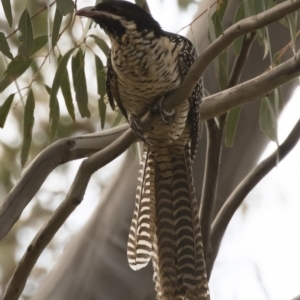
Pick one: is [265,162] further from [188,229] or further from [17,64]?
[17,64]

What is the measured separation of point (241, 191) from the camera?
212 centimetres

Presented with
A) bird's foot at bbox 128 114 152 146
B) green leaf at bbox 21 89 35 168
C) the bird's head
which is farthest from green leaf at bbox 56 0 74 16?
green leaf at bbox 21 89 35 168

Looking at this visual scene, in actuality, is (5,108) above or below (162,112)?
above

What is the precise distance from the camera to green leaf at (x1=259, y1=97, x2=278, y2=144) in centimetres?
193

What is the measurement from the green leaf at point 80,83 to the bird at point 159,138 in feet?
0.24

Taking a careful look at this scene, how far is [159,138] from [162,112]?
0.34 m

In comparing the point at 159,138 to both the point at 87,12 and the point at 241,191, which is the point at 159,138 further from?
the point at 87,12

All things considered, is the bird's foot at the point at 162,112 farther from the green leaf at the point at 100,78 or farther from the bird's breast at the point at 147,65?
the green leaf at the point at 100,78

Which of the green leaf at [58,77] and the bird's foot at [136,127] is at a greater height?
the green leaf at [58,77]

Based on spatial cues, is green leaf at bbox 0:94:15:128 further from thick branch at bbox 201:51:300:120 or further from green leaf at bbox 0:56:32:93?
thick branch at bbox 201:51:300:120

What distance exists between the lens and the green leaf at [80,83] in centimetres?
211

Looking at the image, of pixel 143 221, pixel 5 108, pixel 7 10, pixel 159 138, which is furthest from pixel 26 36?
pixel 143 221

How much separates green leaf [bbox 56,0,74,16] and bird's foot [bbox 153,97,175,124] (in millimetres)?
365

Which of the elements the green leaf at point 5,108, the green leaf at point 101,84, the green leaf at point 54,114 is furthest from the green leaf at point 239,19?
the green leaf at point 5,108
